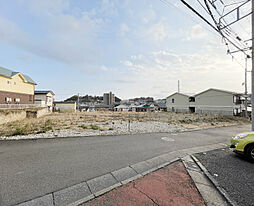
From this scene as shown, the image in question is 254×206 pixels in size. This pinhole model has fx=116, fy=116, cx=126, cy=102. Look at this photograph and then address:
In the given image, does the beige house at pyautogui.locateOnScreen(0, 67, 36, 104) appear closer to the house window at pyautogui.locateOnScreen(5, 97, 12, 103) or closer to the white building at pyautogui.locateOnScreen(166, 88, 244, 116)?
the house window at pyautogui.locateOnScreen(5, 97, 12, 103)

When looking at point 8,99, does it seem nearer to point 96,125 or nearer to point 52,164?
point 96,125

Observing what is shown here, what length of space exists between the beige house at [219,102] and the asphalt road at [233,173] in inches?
A: 1055

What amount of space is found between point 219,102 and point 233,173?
29981mm

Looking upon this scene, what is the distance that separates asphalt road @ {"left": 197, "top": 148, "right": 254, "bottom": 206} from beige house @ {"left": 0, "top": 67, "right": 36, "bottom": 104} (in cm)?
2802

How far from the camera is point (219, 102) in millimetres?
26797

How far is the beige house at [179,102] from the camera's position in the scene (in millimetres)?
34297

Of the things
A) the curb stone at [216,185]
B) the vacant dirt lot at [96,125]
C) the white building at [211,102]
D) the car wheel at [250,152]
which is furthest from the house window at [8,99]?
the white building at [211,102]

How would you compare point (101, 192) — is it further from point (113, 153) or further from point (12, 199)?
point (113, 153)

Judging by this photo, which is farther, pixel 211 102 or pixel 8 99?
pixel 211 102

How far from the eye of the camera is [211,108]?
28.3 metres

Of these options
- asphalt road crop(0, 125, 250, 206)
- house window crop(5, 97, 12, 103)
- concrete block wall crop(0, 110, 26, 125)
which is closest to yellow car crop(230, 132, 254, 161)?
asphalt road crop(0, 125, 250, 206)

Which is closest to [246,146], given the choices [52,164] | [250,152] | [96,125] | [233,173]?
[250,152]

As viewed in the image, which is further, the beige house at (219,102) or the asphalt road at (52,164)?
the beige house at (219,102)

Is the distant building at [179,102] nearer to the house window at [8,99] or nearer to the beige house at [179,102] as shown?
the beige house at [179,102]
